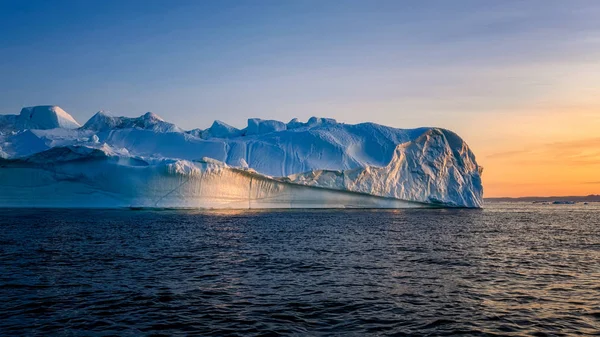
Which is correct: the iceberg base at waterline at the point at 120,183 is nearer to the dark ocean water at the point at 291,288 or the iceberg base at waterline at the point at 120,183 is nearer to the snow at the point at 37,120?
the snow at the point at 37,120

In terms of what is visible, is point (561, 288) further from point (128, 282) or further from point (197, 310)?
point (128, 282)

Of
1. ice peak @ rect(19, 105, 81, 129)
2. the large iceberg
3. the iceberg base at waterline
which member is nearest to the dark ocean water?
the iceberg base at waterline

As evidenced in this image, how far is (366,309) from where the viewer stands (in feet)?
28.6

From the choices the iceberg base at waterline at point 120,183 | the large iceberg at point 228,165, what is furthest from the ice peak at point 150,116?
the iceberg base at waterline at point 120,183

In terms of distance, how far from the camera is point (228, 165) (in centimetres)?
4184

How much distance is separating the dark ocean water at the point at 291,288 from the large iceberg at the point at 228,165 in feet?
66.9

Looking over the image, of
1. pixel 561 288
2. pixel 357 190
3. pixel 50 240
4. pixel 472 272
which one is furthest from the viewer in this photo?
pixel 357 190

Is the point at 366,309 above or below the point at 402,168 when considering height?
below

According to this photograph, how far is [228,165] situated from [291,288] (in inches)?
1263

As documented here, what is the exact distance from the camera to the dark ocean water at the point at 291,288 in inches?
303

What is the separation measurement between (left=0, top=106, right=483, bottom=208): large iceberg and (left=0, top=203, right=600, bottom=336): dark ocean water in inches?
803

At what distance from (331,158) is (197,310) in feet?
126

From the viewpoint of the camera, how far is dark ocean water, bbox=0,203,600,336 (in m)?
7.69

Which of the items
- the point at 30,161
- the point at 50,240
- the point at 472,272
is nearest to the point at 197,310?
the point at 472,272
